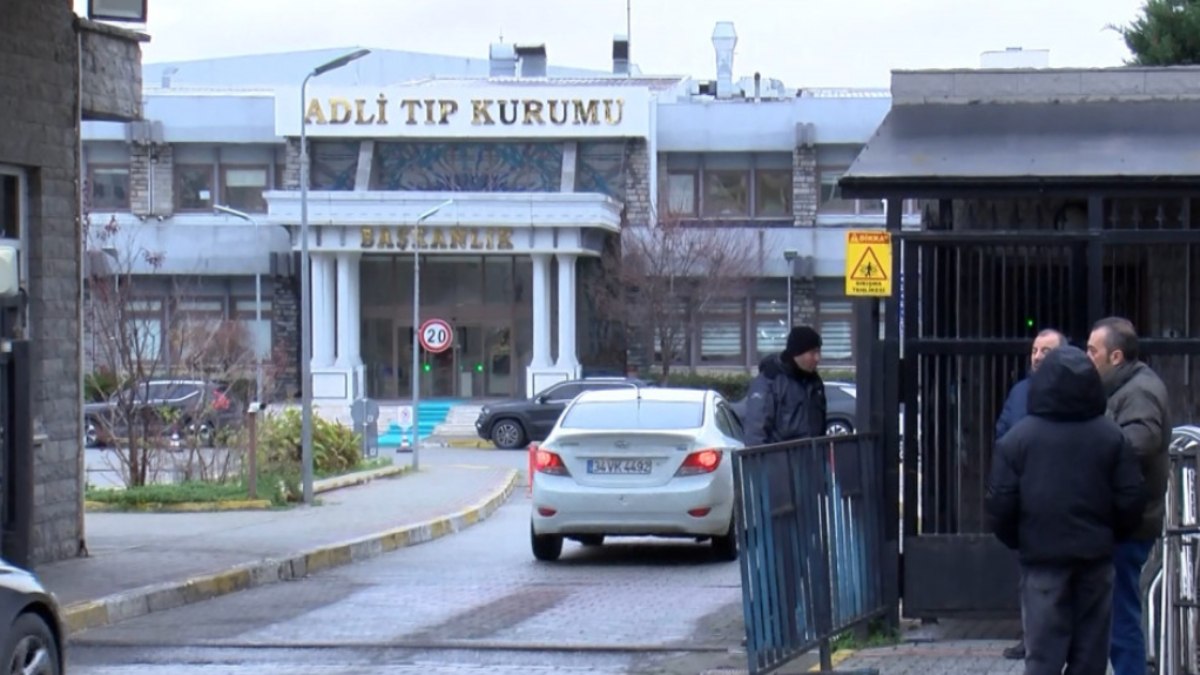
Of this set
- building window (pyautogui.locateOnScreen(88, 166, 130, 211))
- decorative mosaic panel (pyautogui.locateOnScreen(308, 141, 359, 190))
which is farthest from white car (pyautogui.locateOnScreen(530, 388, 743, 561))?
building window (pyautogui.locateOnScreen(88, 166, 130, 211))

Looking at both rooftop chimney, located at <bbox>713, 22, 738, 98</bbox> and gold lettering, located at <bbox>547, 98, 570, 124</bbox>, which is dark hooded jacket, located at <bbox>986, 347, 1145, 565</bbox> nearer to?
gold lettering, located at <bbox>547, 98, 570, 124</bbox>

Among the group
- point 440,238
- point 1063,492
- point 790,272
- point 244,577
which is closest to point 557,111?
point 440,238

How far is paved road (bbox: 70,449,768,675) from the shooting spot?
10977mm

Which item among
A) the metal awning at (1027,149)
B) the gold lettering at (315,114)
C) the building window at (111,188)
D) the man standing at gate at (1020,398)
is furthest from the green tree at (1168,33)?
the building window at (111,188)

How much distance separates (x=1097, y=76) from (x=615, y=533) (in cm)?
655

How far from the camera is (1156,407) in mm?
8359

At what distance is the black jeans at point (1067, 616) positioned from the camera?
25.5 feet

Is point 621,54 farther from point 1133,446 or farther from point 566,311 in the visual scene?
point 1133,446

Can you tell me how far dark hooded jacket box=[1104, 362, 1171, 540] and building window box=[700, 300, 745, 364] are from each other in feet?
154

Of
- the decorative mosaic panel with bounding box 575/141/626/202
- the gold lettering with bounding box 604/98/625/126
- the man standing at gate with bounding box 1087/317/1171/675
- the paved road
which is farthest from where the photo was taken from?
the decorative mosaic panel with bounding box 575/141/626/202

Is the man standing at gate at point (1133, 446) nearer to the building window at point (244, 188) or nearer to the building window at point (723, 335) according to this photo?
the building window at point (723, 335)

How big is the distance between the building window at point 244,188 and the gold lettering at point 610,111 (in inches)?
422

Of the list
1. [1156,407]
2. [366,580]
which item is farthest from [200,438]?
[1156,407]

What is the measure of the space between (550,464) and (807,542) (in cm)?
714
